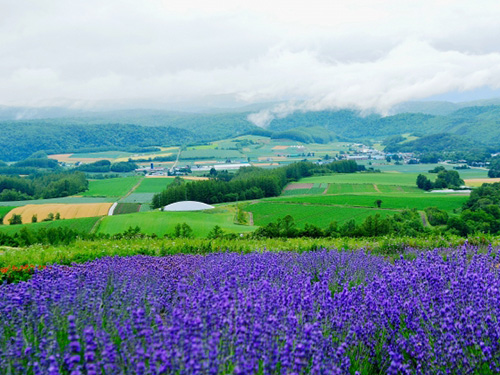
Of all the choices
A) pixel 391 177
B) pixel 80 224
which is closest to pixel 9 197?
pixel 80 224

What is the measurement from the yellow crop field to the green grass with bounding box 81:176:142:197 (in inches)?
988

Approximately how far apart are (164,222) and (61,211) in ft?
83.4

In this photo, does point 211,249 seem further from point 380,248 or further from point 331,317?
point 331,317

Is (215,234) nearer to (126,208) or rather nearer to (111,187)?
(126,208)

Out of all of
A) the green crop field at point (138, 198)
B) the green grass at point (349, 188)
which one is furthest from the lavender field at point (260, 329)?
the green crop field at point (138, 198)

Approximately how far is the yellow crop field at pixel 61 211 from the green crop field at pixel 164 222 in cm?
1361

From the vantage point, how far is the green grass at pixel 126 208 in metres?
74.1

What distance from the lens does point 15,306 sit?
5.25m

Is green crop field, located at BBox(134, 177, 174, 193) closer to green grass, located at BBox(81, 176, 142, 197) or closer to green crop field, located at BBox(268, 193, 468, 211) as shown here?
green grass, located at BBox(81, 176, 142, 197)

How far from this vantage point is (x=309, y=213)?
66438mm

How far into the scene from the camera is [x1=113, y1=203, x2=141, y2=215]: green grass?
74.1 m

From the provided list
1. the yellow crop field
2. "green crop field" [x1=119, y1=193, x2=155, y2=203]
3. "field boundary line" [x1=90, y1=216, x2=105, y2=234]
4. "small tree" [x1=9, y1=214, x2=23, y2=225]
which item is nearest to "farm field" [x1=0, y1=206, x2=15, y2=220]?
the yellow crop field

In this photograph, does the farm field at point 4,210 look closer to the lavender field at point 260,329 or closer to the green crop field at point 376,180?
the green crop field at point 376,180

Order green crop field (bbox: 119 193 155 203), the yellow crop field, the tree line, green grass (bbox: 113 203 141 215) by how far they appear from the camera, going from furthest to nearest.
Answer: green crop field (bbox: 119 193 155 203) → the tree line → green grass (bbox: 113 203 141 215) → the yellow crop field
